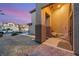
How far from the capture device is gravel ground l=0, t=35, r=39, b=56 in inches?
85.4

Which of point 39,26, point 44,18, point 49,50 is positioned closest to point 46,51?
point 49,50

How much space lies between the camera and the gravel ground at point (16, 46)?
2170mm

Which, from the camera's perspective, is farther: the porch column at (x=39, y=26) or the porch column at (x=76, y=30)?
the porch column at (x=39, y=26)

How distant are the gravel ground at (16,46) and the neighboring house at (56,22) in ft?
0.50

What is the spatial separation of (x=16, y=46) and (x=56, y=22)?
0.72 m

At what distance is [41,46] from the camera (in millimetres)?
2195

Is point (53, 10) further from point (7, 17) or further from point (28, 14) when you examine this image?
point (7, 17)

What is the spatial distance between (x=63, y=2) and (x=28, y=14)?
569 millimetres

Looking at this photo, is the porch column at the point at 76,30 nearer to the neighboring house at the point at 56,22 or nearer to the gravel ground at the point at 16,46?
the neighboring house at the point at 56,22

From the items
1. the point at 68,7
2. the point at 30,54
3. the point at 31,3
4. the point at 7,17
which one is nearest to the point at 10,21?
the point at 7,17

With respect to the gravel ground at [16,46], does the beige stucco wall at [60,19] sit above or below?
above

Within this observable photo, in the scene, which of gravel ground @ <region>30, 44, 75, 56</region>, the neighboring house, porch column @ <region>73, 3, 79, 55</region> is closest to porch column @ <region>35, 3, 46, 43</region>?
the neighboring house

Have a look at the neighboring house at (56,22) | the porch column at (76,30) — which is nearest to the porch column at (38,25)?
the neighboring house at (56,22)

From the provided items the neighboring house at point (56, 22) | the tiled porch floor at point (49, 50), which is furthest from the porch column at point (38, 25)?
the tiled porch floor at point (49, 50)
